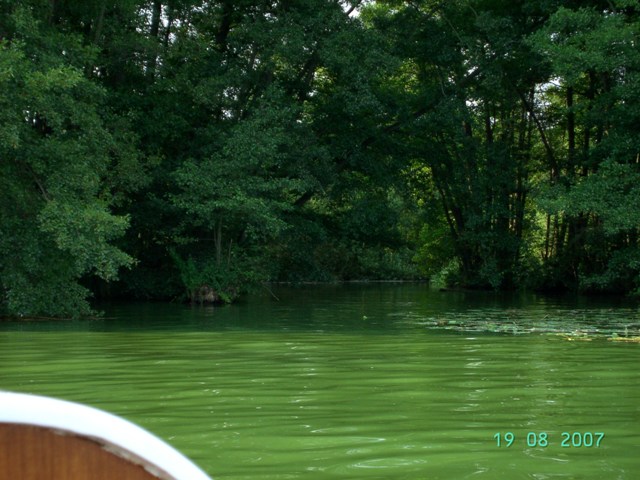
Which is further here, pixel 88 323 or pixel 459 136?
pixel 459 136

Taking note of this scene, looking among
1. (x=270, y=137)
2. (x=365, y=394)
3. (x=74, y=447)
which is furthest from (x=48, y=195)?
(x=74, y=447)

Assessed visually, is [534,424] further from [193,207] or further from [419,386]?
[193,207]

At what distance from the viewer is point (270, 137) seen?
2491 centimetres

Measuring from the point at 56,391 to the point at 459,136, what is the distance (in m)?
25.6

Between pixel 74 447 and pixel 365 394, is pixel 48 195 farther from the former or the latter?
pixel 74 447

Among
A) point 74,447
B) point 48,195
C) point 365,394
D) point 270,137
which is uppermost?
point 270,137

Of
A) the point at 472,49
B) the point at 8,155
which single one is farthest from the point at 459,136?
the point at 8,155

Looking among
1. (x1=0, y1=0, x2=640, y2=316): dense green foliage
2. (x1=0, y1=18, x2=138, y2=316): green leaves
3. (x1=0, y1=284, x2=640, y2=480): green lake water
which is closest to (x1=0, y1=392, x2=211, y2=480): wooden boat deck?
(x1=0, y1=284, x2=640, y2=480): green lake water

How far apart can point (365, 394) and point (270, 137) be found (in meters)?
19.0

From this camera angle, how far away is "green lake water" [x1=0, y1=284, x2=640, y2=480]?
430cm

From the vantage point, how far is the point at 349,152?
29.2 meters

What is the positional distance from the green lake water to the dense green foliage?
5671 millimetres

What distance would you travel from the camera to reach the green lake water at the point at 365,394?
14.1ft

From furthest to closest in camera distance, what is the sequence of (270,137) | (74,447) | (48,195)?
(270,137), (48,195), (74,447)
